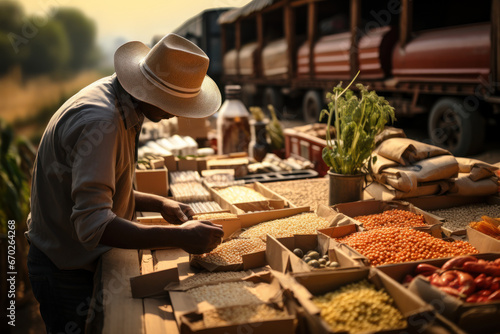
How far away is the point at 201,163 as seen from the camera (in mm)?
4066

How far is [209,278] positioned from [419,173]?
5.29 feet

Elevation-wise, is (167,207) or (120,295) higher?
(167,207)

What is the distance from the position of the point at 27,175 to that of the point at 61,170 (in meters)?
3.47

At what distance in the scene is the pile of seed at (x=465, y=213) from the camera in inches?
100

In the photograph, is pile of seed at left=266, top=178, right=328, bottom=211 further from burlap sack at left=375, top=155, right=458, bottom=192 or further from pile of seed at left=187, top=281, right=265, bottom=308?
pile of seed at left=187, top=281, right=265, bottom=308

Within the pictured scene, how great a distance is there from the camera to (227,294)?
1.57 meters

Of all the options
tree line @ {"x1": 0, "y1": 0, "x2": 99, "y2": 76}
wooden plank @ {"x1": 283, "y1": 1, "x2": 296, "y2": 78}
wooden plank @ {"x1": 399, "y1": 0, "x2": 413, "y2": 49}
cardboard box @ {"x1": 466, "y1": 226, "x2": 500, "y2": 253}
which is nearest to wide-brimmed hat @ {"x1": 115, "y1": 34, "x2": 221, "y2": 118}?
tree line @ {"x1": 0, "y1": 0, "x2": 99, "y2": 76}

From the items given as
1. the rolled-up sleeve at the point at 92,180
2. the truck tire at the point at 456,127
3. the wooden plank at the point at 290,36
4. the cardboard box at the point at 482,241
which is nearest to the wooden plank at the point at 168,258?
the rolled-up sleeve at the point at 92,180

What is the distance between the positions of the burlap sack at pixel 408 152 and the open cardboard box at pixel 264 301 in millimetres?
1635

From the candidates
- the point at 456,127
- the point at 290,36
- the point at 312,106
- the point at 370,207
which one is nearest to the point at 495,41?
the point at 456,127

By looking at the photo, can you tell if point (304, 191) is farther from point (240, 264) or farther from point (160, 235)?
point (160, 235)

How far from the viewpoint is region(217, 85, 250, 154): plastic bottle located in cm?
510

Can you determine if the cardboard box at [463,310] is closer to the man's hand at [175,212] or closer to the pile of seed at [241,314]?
the pile of seed at [241,314]

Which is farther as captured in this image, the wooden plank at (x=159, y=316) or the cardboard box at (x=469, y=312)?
the wooden plank at (x=159, y=316)
